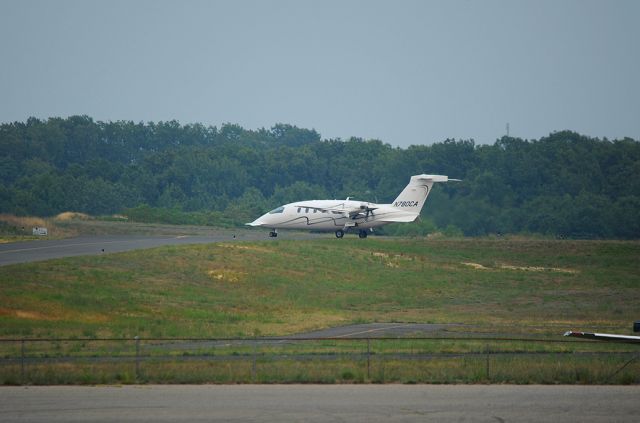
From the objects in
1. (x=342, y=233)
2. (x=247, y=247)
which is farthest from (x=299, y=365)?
(x=342, y=233)

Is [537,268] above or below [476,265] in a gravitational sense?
below

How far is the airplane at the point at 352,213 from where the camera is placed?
7538 centimetres

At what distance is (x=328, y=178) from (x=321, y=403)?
122658mm

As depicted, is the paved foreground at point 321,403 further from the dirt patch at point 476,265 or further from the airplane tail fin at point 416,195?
the airplane tail fin at point 416,195

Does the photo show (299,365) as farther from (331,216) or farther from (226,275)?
(331,216)

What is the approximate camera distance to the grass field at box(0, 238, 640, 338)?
4309 centimetres

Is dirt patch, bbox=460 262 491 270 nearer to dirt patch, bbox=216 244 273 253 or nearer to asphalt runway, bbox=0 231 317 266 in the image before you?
dirt patch, bbox=216 244 273 253

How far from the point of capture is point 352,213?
76312 millimetres

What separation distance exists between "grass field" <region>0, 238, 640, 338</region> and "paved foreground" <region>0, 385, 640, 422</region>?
11.6 m

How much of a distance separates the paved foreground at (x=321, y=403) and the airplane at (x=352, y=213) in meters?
46.5

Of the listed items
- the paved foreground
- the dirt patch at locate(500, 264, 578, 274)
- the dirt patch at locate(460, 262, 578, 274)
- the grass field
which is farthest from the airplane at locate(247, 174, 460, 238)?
the paved foreground

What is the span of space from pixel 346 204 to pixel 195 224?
3263 cm

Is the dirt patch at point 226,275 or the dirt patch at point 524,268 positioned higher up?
the dirt patch at point 226,275

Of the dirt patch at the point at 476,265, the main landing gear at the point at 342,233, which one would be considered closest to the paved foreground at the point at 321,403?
the dirt patch at the point at 476,265
